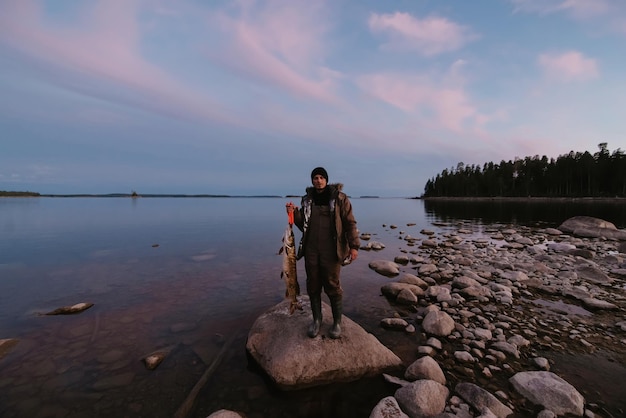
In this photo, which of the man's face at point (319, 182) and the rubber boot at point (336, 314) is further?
the rubber boot at point (336, 314)

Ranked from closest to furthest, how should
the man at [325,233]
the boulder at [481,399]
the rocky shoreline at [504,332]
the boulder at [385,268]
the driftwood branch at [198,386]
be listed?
the boulder at [481,399] < the rocky shoreline at [504,332] < the driftwood branch at [198,386] < the man at [325,233] < the boulder at [385,268]

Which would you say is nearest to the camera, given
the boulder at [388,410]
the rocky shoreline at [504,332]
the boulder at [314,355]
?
the boulder at [388,410]

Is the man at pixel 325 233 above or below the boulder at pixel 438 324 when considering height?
above

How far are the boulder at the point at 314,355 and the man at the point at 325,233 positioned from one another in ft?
3.08

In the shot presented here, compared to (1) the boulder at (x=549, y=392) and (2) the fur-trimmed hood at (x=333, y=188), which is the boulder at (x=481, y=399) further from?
(2) the fur-trimmed hood at (x=333, y=188)

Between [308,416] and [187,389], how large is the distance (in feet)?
7.61

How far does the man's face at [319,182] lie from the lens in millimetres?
5430

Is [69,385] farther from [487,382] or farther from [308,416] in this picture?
[487,382]

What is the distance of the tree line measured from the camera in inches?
3519

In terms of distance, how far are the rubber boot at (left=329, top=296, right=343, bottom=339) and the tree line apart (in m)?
124

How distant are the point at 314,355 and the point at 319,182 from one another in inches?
135

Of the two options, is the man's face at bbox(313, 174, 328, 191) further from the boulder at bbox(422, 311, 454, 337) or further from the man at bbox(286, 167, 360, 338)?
the boulder at bbox(422, 311, 454, 337)

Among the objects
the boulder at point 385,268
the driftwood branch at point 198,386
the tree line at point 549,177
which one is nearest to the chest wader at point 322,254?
the driftwood branch at point 198,386

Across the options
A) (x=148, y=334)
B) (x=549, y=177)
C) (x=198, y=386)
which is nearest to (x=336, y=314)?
(x=198, y=386)
